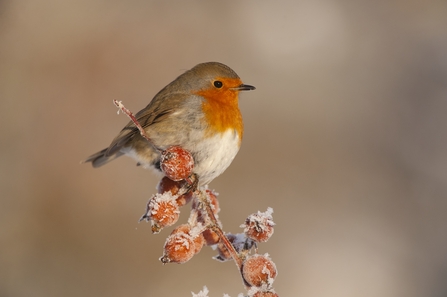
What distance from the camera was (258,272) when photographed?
1427mm

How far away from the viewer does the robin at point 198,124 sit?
2.49 m

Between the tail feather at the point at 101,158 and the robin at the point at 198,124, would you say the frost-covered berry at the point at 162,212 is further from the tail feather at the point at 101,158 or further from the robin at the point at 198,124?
the tail feather at the point at 101,158

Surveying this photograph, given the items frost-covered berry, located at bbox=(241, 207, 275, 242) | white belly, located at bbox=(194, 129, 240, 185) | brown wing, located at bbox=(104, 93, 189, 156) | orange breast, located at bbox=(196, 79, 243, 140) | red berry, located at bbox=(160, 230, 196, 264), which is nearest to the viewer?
frost-covered berry, located at bbox=(241, 207, 275, 242)

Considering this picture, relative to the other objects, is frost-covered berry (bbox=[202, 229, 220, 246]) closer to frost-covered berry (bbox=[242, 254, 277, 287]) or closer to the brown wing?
frost-covered berry (bbox=[242, 254, 277, 287])

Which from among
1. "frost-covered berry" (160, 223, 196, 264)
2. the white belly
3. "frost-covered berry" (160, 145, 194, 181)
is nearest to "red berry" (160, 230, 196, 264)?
"frost-covered berry" (160, 223, 196, 264)

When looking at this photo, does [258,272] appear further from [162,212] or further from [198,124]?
[198,124]

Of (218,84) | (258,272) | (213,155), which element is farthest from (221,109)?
(258,272)

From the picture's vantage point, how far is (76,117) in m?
6.14

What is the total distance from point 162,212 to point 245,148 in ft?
15.1

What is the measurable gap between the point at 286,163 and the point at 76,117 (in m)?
2.96

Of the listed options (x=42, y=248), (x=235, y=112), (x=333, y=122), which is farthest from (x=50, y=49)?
(x=235, y=112)

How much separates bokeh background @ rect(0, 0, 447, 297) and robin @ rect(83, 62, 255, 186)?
2721 mm

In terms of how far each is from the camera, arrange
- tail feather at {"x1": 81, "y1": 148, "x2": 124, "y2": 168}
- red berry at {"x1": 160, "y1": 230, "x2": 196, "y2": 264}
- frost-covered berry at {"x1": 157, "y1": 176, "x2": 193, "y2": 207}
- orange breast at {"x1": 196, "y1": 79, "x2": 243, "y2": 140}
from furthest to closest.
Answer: tail feather at {"x1": 81, "y1": 148, "x2": 124, "y2": 168} < orange breast at {"x1": 196, "y1": 79, "x2": 243, "y2": 140} < frost-covered berry at {"x1": 157, "y1": 176, "x2": 193, "y2": 207} < red berry at {"x1": 160, "y1": 230, "x2": 196, "y2": 264}

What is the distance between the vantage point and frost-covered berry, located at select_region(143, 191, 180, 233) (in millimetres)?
1749
